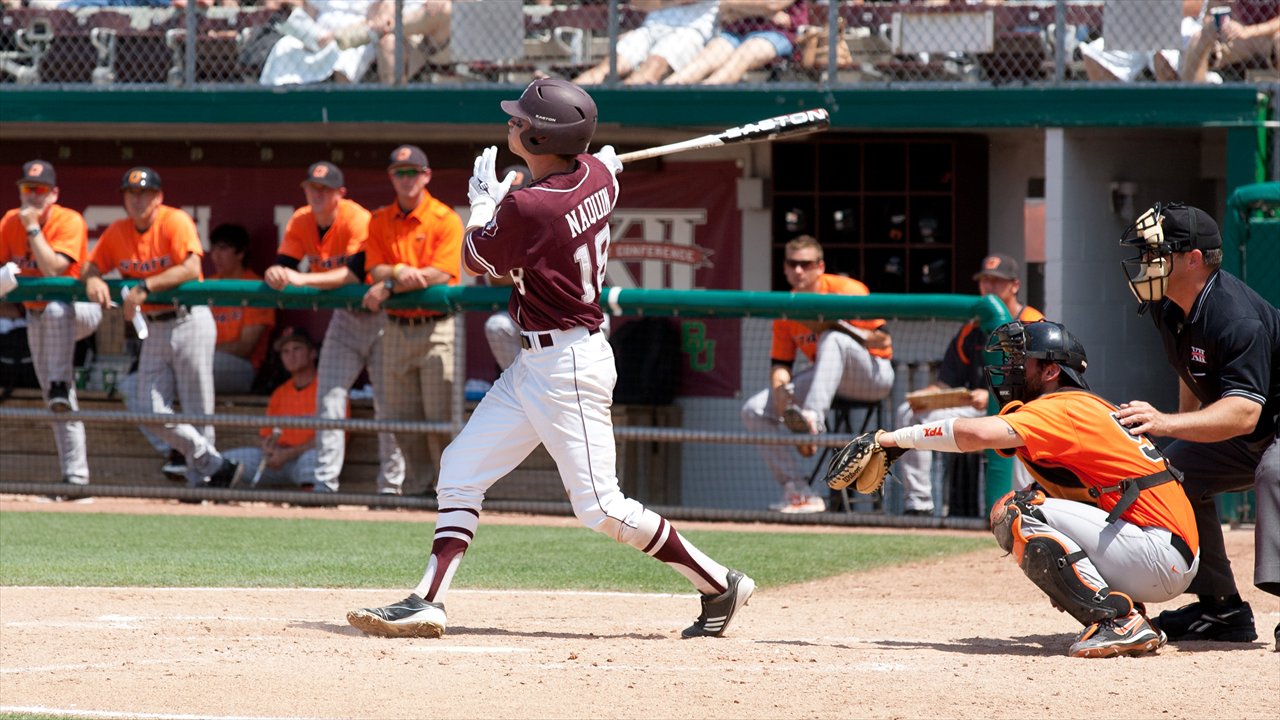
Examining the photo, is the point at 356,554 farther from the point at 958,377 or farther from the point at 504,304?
the point at 958,377

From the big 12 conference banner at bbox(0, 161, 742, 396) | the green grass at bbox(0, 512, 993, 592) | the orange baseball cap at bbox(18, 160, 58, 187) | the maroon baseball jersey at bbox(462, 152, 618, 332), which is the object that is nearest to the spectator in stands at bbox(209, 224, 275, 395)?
the big 12 conference banner at bbox(0, 161, 742, 396)

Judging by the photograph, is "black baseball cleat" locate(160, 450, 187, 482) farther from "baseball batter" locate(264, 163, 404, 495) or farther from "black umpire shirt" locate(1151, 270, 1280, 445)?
"black umpire shirt" locate(1151, 270, 1280, 445)

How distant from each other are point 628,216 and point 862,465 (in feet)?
Answer: 23.0

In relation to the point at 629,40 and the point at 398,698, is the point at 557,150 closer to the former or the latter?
the point at 398,698

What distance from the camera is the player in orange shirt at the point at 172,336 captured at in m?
9.64

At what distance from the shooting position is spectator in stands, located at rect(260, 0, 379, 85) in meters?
11.1

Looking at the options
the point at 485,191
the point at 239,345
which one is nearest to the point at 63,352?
the point at 239,345

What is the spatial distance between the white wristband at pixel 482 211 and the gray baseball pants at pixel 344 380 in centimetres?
437

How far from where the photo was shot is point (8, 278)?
9422 mm

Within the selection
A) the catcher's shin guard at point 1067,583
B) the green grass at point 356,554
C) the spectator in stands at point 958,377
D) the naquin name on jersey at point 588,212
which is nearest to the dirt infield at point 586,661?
the catcher's shin guard at point 1067,583

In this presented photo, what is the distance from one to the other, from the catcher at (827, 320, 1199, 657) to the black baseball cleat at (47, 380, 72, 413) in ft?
20.2

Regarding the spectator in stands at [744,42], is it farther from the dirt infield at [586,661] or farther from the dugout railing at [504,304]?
the dirt infield at [586,661]

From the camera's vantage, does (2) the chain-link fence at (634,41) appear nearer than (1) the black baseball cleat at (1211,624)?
No

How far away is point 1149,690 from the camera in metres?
4.47
